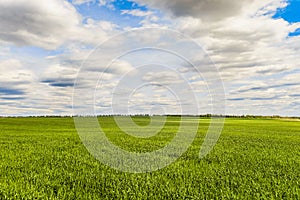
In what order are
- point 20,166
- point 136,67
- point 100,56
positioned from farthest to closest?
point 136,67
point 100,56
point 20,166

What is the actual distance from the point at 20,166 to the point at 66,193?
604 cm

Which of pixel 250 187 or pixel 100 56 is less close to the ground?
pixel 100 56

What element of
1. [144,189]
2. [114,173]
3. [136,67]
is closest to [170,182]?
[144,189]

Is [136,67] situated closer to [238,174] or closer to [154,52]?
[154,52]

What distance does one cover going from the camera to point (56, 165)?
1481 cm

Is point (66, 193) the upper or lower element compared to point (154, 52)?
lower

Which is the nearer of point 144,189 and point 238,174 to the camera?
point 144,189

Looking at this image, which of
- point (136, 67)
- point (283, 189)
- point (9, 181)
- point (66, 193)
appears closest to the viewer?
point (66, 193)

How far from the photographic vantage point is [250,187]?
10.7 m

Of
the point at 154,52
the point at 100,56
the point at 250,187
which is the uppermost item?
the point at 154,52

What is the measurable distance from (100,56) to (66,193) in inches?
321

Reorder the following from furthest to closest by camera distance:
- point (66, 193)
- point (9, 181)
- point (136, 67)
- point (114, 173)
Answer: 1. point (136, 67)
2. point (114, 173)
3. point (9, 181)
4. point (66, 193)

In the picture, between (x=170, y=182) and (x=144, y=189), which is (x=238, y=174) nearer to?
(x=170, y=182)

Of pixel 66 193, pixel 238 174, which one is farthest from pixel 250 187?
pixel 66 193
